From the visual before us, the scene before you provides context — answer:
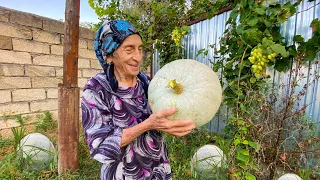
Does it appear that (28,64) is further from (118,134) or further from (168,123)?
(168,123)

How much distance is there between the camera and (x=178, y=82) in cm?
129

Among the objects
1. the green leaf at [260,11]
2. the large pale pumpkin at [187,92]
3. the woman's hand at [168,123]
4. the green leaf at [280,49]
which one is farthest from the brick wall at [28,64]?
the green leaf at [280,49]

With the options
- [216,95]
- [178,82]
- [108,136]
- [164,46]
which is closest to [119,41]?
[178,82]

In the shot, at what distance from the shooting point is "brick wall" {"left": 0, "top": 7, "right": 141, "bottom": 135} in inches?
136

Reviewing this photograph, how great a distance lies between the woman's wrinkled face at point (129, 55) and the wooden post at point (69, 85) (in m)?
0.94

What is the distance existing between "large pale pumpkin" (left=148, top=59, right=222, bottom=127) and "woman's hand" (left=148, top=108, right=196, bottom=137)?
49mm

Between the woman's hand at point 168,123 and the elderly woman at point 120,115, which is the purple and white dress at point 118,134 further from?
the woman's hand at point 168,123

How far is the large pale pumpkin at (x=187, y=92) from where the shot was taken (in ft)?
3.93

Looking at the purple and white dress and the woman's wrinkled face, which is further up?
the woman's wrinkled face

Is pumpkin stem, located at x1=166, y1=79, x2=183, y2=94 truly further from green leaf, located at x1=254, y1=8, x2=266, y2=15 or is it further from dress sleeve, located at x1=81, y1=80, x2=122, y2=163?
green leaf, located at x1=254, y1=8, x2=266, y2=15

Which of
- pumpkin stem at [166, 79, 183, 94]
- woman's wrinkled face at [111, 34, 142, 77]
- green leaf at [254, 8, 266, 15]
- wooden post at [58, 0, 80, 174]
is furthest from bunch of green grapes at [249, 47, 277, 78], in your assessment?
Result: wooden post at [58, 0, 80, 174]

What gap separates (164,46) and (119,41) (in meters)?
3.01

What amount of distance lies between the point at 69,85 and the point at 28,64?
6.93ft

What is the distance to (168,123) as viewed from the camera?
44.5 inches
